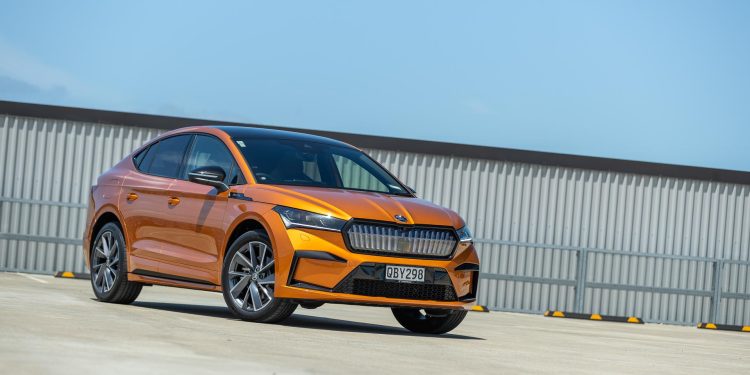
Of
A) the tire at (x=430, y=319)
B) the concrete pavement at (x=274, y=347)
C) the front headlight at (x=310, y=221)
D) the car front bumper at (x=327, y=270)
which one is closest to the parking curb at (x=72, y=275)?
the concrete pavement at (x=274, y=347)

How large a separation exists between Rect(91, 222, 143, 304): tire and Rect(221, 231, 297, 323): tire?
5.39 ft

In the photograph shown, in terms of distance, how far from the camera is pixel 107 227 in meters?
12.8

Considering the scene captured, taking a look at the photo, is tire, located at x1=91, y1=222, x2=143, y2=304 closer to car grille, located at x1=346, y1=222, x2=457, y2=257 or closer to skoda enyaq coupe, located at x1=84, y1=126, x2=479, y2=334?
skoda enyaq coupe, located at x1=84, y1=126, x2=479, y2=334

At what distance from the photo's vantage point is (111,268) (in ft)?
41.3

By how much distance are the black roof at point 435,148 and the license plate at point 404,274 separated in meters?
13.9

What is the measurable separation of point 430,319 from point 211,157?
8.02 ft

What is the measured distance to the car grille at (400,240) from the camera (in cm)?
1064

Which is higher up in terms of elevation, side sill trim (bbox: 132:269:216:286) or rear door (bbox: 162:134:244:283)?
rear door (bbox: 162:134:244:283)

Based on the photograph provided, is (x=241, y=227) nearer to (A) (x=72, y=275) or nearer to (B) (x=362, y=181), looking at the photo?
(B) (x=362, y=181)

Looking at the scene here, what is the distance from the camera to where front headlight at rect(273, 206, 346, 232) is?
10.6m

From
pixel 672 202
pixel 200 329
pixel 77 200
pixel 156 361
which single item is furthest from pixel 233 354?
pixel 672 202

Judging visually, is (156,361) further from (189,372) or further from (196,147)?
(196,147)

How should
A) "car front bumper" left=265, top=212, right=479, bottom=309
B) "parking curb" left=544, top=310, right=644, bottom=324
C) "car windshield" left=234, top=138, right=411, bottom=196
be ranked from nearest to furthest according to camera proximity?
"car front bumper" left=265, top=212, right=479, bottom=309
"car windshield" left=234, top=138, right=411, bottom=196
"parking curb" left=544, top=310, right=644, bottom=324

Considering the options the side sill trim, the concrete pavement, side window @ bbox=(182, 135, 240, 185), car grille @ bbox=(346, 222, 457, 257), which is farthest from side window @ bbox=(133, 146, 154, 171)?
car grille @ bbox=(346, 222, 457, 257)
